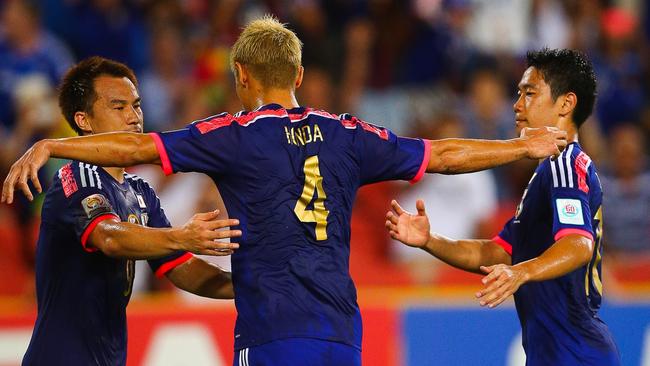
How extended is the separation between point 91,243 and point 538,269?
2113mm

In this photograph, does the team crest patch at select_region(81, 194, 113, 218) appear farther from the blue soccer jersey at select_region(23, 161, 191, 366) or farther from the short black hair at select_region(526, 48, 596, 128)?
the short black hair at select_region(526, 48, 596, 128)

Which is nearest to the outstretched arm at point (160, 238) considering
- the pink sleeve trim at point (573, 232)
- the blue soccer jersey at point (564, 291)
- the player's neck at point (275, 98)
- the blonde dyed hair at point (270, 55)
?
the player's neck at point (275, 98)

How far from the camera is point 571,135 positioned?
5.73 metres

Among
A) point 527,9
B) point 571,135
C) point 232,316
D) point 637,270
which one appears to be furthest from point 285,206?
point 527,9

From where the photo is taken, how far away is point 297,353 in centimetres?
472

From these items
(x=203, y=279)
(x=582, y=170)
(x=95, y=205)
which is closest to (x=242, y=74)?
(x=95, y=205)

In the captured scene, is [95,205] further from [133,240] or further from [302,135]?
[302,135]

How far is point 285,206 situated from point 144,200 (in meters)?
1.22

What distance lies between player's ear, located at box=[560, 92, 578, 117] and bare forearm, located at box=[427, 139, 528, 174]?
2.48ft

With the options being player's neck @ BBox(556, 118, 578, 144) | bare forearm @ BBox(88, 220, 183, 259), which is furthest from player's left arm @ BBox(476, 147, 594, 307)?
bare forearm @ BBox(88, 220, 183, 259)

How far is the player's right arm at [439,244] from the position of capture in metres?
5.52

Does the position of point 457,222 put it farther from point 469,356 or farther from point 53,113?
point 53,113

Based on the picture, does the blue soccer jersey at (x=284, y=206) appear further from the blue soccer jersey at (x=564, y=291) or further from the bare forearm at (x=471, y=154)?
the blue soccer jersey at (x=564, y=291)

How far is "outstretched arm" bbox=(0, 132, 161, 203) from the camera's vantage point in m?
4.53
